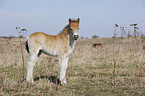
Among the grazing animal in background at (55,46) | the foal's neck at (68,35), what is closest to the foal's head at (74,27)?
the grazing animal in background at (55,46)

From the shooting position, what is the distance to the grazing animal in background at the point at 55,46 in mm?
7031

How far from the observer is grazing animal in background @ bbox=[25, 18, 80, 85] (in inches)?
277

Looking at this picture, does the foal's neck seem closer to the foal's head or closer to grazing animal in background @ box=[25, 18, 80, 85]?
grazing animal in background @ box=[25, 18, 80, 85]

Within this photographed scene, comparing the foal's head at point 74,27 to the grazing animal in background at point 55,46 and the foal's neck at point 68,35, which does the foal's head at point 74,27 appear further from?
the foal's neck at point 68,35

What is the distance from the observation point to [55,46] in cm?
718

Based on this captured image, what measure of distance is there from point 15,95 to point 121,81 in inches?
186

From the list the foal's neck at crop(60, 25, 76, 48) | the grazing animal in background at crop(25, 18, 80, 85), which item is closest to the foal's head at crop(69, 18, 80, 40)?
the grazing animal in background at crop(25, 18, 80, 85)

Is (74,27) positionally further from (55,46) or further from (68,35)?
(55,46)

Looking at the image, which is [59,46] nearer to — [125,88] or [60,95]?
[60,95]

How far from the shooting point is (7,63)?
1225 centimetres

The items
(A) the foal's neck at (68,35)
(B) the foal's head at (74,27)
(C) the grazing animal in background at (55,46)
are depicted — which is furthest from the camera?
(A) the foal's neck at (68,35)

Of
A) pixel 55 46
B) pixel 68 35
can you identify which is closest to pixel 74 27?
pixel 68 35

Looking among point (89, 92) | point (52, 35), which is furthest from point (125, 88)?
point (52, 35)

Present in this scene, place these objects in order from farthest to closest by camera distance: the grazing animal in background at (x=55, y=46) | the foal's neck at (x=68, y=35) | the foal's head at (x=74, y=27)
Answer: the foal's neck at (x=68, y=35), the grazing animal in background at (x=55, y=46), the foal's head at (x=74, y=27)
